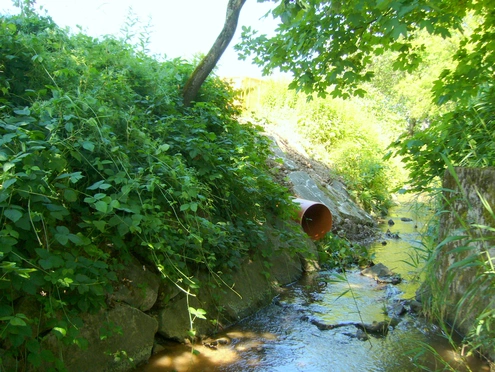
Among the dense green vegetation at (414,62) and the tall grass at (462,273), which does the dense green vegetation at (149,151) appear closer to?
the dense green vegetation at (414,62)

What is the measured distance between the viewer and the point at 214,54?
5219 mm

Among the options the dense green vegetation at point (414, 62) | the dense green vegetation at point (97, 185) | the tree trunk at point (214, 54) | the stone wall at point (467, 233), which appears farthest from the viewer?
the tree trunk at point (214, 54)

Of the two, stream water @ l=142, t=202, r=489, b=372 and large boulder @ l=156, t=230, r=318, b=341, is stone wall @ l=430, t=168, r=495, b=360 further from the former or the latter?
large boulder @ l=156, t=230, r=318, b=341

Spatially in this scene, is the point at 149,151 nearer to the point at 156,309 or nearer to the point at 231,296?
the point at 156,309

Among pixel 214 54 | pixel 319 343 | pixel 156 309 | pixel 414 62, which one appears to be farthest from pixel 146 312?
pixel 414 62

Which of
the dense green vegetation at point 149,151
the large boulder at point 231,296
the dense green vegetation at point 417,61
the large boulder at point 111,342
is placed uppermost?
the dense green vegetation at point 417,61

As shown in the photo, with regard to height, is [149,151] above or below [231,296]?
above

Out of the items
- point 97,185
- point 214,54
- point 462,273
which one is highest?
point 214,54

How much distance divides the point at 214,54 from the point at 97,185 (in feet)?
10.3

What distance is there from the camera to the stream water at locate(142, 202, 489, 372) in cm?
297

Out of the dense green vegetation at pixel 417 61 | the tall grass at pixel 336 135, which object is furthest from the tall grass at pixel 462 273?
the tall grass at pixel 336 135

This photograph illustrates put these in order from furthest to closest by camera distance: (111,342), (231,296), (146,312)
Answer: (231,296)
(146,312)
(111,342)

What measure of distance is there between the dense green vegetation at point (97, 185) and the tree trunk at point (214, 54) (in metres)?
0.25

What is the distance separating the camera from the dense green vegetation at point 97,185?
7.30 feet
